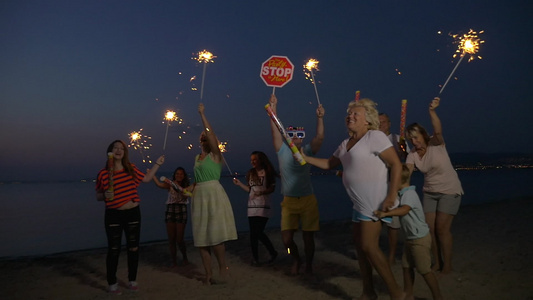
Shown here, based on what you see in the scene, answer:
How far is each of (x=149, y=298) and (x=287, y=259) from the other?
122 inches

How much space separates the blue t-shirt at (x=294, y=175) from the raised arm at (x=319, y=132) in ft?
0.40

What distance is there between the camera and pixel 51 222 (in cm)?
2114

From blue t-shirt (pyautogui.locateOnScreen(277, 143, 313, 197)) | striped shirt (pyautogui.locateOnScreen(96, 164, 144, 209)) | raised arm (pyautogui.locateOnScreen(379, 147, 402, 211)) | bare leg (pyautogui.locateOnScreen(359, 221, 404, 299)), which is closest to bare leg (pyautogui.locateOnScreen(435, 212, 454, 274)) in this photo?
blue t-shirt (pyautogui.locateOnScreen(277, 143, 313, 197))

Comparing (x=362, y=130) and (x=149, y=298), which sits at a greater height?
(x=362, y=130)

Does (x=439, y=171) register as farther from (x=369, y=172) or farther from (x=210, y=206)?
(x=210, y=206)

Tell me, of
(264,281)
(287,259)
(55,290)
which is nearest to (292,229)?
(264,281)

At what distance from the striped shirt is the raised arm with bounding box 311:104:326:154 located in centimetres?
253

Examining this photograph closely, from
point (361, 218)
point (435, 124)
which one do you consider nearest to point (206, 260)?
point (361, 218)

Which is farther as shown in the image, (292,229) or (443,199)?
(292,229)

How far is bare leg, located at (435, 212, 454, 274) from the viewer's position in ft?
19.1

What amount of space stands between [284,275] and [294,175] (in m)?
1.61

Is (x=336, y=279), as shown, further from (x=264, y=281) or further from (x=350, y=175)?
(x=350, y=175)

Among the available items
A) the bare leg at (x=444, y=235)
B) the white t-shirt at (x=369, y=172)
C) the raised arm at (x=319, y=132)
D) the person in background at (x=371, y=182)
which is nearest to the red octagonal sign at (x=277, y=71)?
the raised arm at (x=319, y=132)

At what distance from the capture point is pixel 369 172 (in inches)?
165
